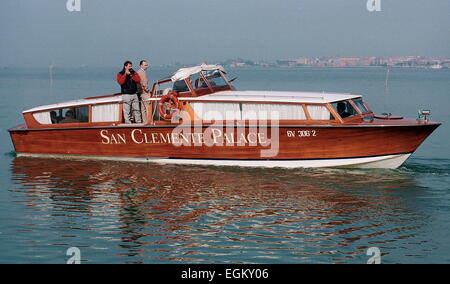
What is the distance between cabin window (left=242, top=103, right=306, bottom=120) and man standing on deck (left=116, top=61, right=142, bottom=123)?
3553 mm

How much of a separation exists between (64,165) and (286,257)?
10.9m

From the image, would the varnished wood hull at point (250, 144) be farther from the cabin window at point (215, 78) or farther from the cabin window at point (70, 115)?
the cabin window at point (215, 78)

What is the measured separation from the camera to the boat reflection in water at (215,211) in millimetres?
12242

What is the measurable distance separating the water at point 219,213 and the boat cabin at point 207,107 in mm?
1529

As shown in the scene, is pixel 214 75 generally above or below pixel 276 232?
above

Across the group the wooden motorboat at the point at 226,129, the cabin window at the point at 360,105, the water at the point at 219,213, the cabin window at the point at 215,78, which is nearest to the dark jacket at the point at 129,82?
the wooden motorboat at the point at 226,129

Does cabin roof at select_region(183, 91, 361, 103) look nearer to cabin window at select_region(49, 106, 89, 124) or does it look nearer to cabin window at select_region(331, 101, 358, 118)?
cabin window at select_region(331, 101, 358, 118)

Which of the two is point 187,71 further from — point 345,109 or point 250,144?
point 345,109

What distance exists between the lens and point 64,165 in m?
20.5

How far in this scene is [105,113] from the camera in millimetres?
20203

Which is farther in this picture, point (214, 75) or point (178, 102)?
point (214, 75)

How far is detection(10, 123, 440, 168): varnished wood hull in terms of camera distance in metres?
18.0
